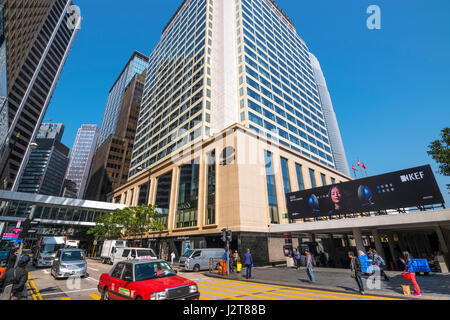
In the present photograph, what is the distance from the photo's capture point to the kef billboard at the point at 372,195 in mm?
19047

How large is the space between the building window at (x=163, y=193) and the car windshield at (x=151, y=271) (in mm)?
32748

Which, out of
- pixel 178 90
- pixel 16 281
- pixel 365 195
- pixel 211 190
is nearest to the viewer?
pixel 16 281

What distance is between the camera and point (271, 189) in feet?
103

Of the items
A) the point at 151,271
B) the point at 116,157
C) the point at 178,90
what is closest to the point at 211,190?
the point at 151,271

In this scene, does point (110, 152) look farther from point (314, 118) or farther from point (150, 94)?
point (314, 118)

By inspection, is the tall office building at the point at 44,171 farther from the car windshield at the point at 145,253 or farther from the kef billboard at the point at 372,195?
the kef billboard at the point at 372,195

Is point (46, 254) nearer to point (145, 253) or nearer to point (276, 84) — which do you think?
point (145, 253)

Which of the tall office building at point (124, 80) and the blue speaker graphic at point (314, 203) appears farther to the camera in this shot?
the tall office building at point (124, 80)

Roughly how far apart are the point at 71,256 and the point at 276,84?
154 feet

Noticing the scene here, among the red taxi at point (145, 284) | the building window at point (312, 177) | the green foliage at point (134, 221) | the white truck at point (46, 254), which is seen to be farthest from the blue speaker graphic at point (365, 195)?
the white truck at point (46, 254)

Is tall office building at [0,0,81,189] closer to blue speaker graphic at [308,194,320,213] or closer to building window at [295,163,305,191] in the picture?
building window at [295,163,305,191]

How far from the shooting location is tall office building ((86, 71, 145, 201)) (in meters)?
81.8

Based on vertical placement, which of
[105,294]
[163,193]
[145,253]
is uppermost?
[163,193]
